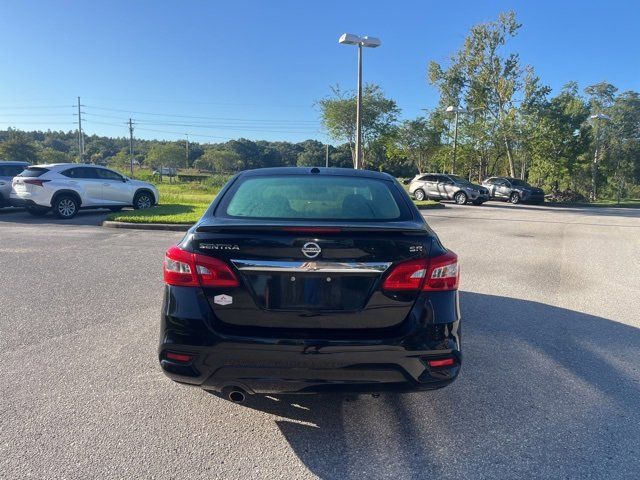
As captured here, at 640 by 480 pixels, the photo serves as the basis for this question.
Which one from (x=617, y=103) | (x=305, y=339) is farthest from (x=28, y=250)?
(x=617, y=103)

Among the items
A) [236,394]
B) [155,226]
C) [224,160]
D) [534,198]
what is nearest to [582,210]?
[534,198]

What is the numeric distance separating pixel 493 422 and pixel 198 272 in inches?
83.1

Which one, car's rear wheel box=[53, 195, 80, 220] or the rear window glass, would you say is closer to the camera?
car's rear wheel box=[53, 195, 80, 220]

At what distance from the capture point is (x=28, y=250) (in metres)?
8.55

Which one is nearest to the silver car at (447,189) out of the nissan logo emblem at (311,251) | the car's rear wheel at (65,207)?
the car's rear wheel at (65,207)

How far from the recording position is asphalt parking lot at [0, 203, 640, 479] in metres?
2.49

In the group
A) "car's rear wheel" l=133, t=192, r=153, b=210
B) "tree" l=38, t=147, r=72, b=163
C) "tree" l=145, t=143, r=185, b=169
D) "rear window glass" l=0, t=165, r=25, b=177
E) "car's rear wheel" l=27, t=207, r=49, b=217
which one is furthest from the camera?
"tree" l=145, t=143, r=185, b=169

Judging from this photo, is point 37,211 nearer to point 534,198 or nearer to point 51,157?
point 534,198

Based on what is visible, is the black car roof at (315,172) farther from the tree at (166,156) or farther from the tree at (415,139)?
the tree at (166,156)

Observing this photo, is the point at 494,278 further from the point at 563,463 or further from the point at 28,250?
the point at 28,250

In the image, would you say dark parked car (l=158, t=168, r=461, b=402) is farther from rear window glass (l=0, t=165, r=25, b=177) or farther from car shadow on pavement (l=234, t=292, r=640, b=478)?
rear window glass (l=0, t=165, r=25, b=177)

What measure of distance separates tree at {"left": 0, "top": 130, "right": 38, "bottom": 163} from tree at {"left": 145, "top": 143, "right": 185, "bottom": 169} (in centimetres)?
2639

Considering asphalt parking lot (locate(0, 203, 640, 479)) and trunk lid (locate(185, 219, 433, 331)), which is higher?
trunk lid (locate(185, 219, 433, 331))

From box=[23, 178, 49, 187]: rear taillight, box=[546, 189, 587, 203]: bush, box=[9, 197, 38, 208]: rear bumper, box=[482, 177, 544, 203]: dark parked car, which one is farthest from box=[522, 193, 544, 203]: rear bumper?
box=[9, 197, 38, 208]: rear bumper
